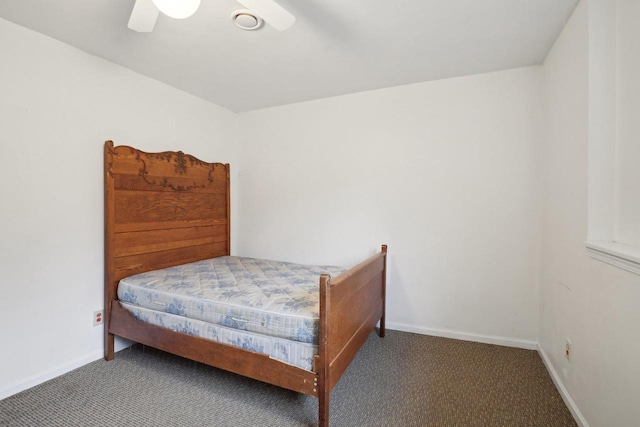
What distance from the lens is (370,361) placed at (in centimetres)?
228

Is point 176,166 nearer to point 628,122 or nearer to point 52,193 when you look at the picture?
point 52,193

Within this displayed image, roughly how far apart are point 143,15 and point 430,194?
7.80 feet

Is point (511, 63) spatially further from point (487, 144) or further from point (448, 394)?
point (448, 394)

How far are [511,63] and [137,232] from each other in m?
3.29

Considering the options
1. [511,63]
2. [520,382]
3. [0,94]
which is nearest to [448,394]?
[520,382]

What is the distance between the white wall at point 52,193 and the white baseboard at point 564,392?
3158 mm

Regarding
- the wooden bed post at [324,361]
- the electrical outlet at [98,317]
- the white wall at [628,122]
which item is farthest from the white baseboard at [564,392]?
the electrical outlet at [98,317]

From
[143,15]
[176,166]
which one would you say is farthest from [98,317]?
[143,15]

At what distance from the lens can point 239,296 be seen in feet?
6.27

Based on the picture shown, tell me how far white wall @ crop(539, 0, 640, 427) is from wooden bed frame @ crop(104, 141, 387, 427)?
3.95 feet

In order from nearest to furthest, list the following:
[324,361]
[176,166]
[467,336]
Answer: [324,361], [467,336], [176,166]

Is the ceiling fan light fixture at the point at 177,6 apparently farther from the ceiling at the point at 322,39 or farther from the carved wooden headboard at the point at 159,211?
the carved wooden headboard at the point at 159,211

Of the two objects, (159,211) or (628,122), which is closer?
(628,122)

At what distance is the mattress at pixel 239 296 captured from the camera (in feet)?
5.47
